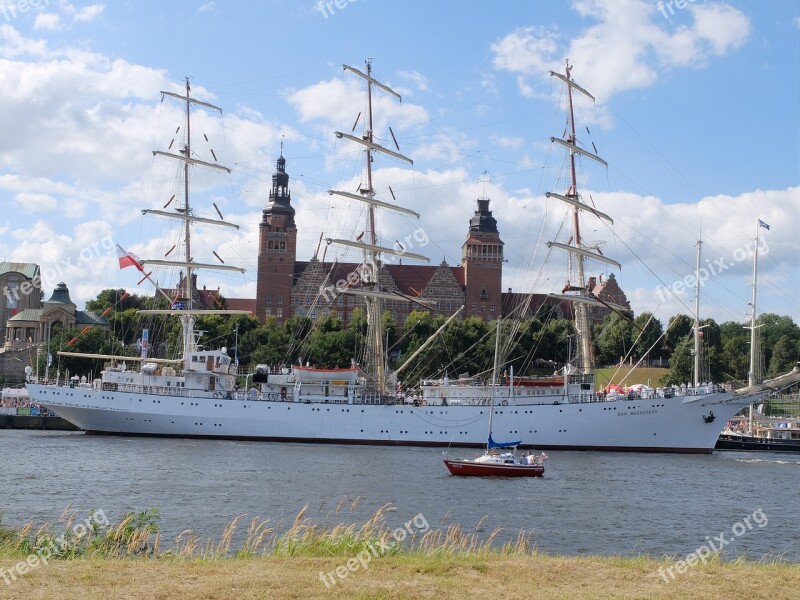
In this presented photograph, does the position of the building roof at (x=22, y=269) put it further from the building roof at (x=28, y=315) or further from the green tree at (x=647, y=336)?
the green tree at (x=647, y=336)

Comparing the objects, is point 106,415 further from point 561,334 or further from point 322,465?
point 561,334

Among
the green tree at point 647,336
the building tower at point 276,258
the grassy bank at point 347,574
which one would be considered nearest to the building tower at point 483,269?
the green tree at point 647,336

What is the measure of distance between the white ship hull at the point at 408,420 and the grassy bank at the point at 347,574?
4090 cm

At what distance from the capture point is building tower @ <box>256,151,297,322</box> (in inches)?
5266

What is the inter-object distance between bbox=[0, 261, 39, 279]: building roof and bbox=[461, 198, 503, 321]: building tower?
65206mm

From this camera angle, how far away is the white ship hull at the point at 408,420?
58.9 meters

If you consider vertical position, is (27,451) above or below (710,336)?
below

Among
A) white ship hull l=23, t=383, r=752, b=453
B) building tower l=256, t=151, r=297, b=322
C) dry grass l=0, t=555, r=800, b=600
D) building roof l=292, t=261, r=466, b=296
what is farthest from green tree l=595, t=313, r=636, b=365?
dry grass l=0, t=555, r=800, b=600

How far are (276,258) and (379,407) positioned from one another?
248 ft

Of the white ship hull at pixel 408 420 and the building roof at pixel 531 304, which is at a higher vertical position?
the building roof at pixel 531 304

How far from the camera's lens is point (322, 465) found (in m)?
45.1

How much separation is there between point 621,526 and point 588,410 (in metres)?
30.9

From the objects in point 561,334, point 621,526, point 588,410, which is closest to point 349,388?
point 588,410

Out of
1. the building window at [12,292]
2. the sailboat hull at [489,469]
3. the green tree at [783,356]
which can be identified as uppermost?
the building window at [12,292]
